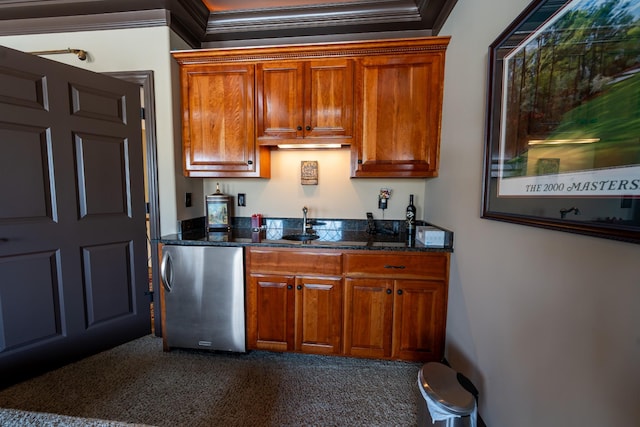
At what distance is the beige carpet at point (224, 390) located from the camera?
1.47 meters

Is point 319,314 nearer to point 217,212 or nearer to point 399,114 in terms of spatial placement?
point 217,212

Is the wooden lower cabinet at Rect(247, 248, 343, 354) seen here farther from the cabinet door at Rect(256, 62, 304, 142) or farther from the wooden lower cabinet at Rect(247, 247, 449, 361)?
the cabinet door at Rect(256, 62, 304, 142)

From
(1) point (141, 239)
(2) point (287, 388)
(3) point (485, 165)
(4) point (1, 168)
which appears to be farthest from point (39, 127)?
(3) point (485, 165)

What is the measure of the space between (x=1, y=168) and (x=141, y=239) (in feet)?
3.04

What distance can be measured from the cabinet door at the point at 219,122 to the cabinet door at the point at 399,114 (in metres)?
0.92

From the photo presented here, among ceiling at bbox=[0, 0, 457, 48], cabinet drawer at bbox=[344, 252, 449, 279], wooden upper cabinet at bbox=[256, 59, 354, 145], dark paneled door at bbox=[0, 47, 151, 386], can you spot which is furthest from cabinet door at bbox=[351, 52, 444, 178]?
dark paneled door at bbox=[0, 47, 151, 386]

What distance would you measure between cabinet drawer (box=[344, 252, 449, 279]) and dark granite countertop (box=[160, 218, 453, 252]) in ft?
0.19

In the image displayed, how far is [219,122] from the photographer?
7.16 feet

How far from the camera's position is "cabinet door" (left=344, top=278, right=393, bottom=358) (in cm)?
183

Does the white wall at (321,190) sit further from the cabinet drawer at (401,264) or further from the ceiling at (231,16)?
the ceiling at (231,16)

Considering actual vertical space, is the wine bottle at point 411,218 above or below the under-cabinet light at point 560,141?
below

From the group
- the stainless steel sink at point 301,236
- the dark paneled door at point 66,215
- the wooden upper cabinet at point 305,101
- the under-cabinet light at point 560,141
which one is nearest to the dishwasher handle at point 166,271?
the dark paneled door at point 66,215

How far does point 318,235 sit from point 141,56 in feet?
7.08

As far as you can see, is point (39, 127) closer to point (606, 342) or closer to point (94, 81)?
point (94, 81)
